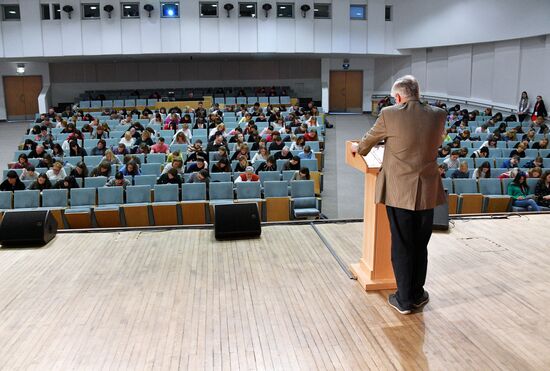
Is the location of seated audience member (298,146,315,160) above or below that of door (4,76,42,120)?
below

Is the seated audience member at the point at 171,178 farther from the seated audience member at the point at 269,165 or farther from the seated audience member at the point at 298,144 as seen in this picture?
the seated audience member at the point at 298,144

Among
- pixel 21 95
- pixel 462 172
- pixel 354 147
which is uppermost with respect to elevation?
pixel 21 95

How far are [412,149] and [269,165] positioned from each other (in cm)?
574

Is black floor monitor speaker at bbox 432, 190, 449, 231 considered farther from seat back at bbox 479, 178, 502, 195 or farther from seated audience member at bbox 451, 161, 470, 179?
seated audience member at bbox 451, 161, 470, 179

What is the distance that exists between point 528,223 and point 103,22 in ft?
57.8

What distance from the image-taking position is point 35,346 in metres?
3.22

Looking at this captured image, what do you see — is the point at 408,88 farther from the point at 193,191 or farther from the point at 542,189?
the point at 542,189

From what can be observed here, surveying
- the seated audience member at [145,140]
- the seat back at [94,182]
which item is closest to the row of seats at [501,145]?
the seated audience member at [145,140]

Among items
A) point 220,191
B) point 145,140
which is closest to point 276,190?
point 220,191

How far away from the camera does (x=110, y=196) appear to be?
24.9ft

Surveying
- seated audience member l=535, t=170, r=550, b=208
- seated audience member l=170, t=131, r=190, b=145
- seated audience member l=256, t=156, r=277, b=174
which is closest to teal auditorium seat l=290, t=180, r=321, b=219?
seated audience member l=256, t=156, r=277, b=174

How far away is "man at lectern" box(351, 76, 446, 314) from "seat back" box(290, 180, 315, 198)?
172 inches

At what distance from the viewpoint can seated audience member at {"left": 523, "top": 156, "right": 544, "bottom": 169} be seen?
894 centimetres

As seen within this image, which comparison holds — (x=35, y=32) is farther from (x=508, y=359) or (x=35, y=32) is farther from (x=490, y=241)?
(x=508, y=359)
